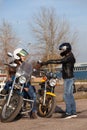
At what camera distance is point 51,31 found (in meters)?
66.1

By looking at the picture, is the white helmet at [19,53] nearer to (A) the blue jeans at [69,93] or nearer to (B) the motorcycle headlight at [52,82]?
(B) the motorcycle headlight at [52,82]

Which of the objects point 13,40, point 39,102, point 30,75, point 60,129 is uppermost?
point 13,40

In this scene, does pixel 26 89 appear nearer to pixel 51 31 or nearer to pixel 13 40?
pixel 13 40

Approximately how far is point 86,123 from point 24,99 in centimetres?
180

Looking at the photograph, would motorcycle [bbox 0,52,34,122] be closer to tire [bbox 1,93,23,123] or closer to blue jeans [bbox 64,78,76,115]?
Answer: tire [bbox 1,93,23,123]

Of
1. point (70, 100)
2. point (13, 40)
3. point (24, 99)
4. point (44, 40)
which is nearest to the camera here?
point (24, 99)

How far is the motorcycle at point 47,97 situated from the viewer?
9.54 metres

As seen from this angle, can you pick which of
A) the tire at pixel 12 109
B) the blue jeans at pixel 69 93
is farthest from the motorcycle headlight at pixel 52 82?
the tire at pixel 12 109

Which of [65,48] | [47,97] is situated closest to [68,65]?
[65,48]

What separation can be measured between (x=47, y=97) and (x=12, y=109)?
4.34 ft

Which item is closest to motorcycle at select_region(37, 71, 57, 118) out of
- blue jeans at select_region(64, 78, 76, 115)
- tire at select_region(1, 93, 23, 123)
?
blue jeans at select_region(64, 78, 76, 115)

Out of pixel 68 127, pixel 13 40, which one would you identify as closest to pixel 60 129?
pixel 68 127

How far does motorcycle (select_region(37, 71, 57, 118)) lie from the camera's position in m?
9.54

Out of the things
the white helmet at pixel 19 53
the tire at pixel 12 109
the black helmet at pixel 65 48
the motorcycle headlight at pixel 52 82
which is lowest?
the tire at pixel 12 109
